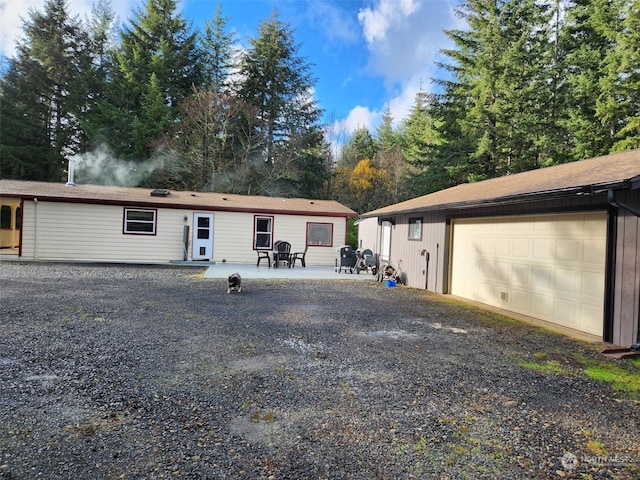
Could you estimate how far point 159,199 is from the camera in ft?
43.4

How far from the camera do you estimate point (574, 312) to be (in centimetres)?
527

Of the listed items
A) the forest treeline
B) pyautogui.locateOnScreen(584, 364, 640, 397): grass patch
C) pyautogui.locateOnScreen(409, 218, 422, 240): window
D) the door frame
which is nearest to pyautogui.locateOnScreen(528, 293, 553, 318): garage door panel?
pyautogui.locateOnScreen(584, 364, 640, 397): grass patch

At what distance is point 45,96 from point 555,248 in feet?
86.7

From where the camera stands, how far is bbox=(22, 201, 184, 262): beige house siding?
12258 mm

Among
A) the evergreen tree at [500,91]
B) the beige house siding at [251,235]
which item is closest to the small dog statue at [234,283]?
the beige house siding at [251,235]

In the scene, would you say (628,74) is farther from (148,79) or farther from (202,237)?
(148,79)

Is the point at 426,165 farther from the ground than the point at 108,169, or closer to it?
farther from the ground

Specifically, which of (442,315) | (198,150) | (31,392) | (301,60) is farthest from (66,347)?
(301,60)

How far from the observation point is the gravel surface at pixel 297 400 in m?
1.98

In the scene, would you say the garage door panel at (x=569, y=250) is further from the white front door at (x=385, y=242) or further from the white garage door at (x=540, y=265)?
the white front door at (x=385, y=242)

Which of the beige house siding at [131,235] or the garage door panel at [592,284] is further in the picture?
the beige house siding at [131,235]

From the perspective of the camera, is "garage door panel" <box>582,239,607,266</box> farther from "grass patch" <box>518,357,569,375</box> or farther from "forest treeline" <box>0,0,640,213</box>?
"forest treeline" <box>0,0,640,213</box>

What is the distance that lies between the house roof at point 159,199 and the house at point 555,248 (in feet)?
21.0

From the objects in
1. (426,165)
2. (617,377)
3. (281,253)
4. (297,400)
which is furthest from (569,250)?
(426,165)
